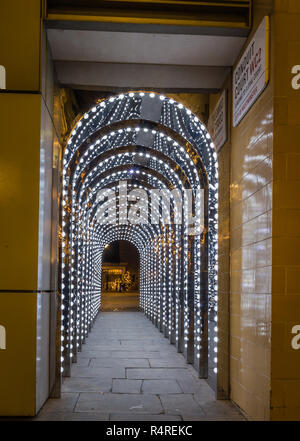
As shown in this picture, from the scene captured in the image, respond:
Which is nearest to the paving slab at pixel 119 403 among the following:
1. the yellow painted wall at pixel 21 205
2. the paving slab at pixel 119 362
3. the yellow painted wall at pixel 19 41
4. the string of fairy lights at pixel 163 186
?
the yellow painted wall at pixel 21 205

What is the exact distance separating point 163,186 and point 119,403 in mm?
6839

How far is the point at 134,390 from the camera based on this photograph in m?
7.42

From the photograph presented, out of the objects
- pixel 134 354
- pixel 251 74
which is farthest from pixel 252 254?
pixel 134 354

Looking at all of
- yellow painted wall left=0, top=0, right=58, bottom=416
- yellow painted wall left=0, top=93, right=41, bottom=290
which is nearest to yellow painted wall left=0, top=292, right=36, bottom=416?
yellow painted wall left=0, top=0, right=58, bottom=416

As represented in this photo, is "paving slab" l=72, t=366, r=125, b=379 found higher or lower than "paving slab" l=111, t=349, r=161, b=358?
higher

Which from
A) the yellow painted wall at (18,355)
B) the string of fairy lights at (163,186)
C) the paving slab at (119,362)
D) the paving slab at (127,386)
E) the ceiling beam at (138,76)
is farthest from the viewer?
the paving slab at (119,362)

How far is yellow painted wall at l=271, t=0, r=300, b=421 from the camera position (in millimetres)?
4801

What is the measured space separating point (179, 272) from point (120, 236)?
16.4 metres

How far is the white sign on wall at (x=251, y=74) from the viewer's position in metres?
5.13

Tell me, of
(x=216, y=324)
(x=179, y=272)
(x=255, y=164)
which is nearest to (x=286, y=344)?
(x=255, y=164)

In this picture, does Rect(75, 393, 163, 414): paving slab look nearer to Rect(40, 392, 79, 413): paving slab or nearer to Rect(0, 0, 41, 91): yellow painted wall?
Rect(40, 392, 79, 413): paving slab

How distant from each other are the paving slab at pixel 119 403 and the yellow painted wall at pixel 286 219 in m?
1.92

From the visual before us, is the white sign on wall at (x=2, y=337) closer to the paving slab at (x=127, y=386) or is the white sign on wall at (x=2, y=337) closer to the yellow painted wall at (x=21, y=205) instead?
the yellow painted wall at (x=21, y=205)

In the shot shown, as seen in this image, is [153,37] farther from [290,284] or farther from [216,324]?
[216,324]
